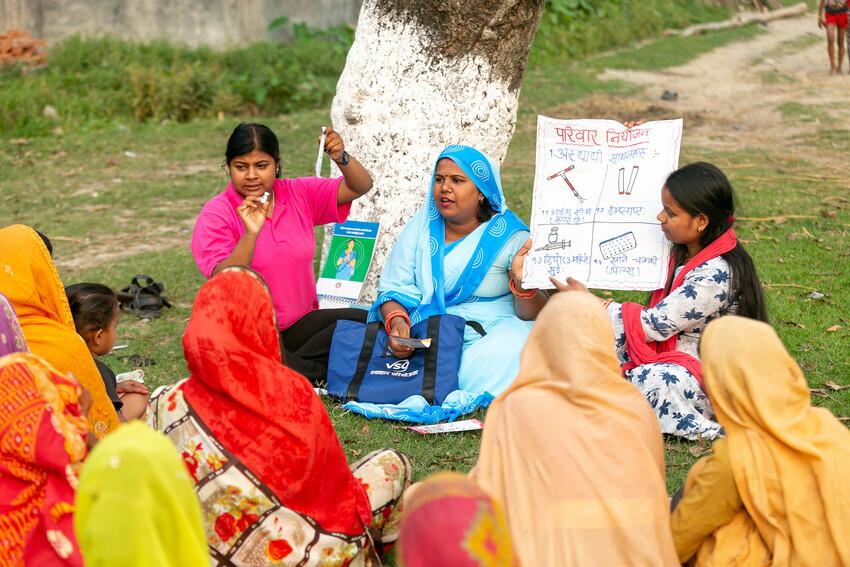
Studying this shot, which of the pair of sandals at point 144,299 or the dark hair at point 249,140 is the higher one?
the dark hair at point 249,140

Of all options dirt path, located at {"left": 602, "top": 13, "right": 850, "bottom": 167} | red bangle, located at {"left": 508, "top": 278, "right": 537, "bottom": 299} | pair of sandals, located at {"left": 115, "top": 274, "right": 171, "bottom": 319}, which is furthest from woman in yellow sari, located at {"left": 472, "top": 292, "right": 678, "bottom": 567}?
dirt path, located at {"left": 602, "top": 13, "right": 850, "bottom": 167}

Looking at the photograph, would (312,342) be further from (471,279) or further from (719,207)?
(719,207)

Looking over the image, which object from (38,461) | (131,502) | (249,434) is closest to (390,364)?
(249,434)

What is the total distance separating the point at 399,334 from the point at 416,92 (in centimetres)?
180

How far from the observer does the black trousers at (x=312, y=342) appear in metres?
5.58

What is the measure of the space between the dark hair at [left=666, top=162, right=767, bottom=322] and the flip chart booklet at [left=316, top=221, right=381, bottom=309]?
2.01 m

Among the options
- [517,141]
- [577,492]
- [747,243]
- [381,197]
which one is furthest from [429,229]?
[517,141]

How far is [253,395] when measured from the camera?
3.26 metres

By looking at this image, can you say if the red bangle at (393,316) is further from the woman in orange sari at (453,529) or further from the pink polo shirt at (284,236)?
the woman in orange sari at (453,529)

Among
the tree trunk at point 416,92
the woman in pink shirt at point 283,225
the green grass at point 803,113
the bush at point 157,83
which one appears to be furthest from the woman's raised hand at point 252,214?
the green grass at point 803,113

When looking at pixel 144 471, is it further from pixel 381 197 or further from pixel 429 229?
pixel 381 197

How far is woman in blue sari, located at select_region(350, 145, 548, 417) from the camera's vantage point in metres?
5.38

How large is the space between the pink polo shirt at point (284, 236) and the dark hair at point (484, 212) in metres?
0.76

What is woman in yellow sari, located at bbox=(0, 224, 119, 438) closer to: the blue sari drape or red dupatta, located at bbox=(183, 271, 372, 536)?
red dupatta, located at bbox=(183, 271, 372, 536)
